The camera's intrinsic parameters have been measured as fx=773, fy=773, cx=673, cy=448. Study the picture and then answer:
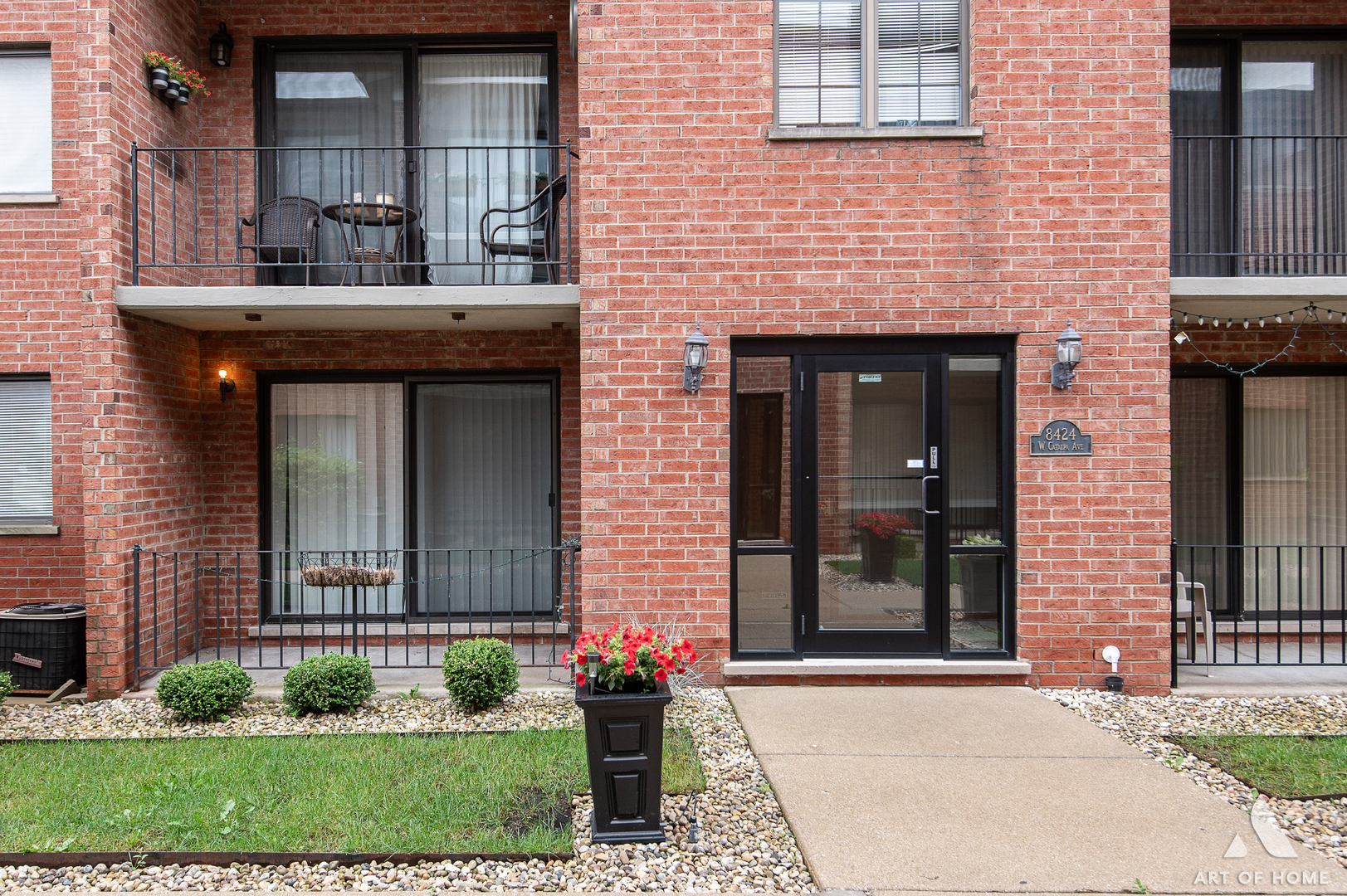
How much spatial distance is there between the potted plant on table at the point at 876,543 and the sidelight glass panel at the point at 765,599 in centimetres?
54

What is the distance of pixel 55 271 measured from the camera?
241 inches

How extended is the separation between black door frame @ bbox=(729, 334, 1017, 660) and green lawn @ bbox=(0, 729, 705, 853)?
1.35m

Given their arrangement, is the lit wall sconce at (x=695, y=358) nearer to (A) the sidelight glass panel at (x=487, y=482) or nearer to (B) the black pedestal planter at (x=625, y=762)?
(A) the sidelight glass panel at (x=487, y=482)

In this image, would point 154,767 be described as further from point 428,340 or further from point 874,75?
point 874,75

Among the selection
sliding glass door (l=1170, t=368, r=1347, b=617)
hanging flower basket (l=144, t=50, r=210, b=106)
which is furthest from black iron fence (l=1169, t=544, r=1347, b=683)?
hanging flower basket (l=144, t=50, r=210, b=106)

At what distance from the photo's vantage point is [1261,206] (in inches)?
260

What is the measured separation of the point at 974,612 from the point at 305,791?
4.30m

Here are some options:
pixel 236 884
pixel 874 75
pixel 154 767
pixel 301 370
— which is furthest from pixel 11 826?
pixel 874 75

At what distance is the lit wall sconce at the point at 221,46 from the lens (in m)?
6.39

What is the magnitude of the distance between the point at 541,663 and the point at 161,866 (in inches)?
118

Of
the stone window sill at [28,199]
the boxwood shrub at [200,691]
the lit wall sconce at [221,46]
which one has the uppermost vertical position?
the lit wall sconce at [221,46]

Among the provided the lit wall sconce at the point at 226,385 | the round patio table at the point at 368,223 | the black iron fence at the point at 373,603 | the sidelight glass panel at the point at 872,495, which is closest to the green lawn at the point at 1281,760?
the sidelight glass panel at the point at 872,495

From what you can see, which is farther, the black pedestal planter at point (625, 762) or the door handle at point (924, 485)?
the door handle at point (924, 485)

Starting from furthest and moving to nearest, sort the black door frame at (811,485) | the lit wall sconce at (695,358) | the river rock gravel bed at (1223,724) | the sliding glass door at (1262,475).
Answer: the sliding glass door at (1262,475)
the black door frame at (811,485)
the lit wall sconce at (695,358)
the river rock gravel bed at (1223,724)
